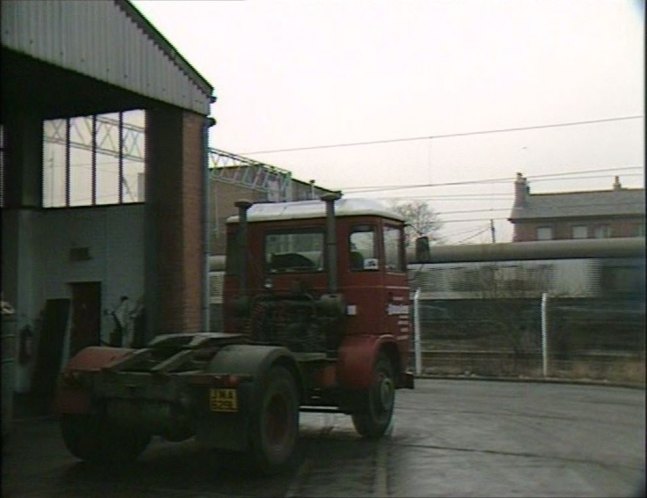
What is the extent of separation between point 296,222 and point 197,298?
4.03 meters

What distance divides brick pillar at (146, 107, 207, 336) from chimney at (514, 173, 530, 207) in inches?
219

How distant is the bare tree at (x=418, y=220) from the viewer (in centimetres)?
1044

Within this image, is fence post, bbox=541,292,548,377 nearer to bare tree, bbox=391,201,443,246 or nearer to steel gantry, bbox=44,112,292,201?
bare tree, bbox=391,201,443,246

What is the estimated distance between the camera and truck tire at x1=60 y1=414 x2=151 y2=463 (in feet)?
28.3

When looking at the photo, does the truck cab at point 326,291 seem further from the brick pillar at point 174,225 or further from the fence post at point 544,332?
the brick pillar at point 174,225

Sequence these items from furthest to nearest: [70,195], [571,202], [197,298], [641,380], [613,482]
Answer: [70,195], [197,298], [571,202], [613,482], [641,380]

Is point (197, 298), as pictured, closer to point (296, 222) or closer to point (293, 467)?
point (296, 222)

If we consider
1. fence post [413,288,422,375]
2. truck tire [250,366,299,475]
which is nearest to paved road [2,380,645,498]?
truck tire [250,366,299,475]

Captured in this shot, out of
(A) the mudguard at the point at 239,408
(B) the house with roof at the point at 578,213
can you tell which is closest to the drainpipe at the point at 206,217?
(B) the house with roof at the point at 578,213

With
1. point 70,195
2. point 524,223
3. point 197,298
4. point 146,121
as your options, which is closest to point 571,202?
point 524,223

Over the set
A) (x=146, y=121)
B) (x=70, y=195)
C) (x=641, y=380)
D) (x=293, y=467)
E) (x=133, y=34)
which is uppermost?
(x=133, y=34)

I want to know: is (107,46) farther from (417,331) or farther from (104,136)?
(417,331)

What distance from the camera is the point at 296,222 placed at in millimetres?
10484

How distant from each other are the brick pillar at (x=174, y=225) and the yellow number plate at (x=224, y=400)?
6041 mm
